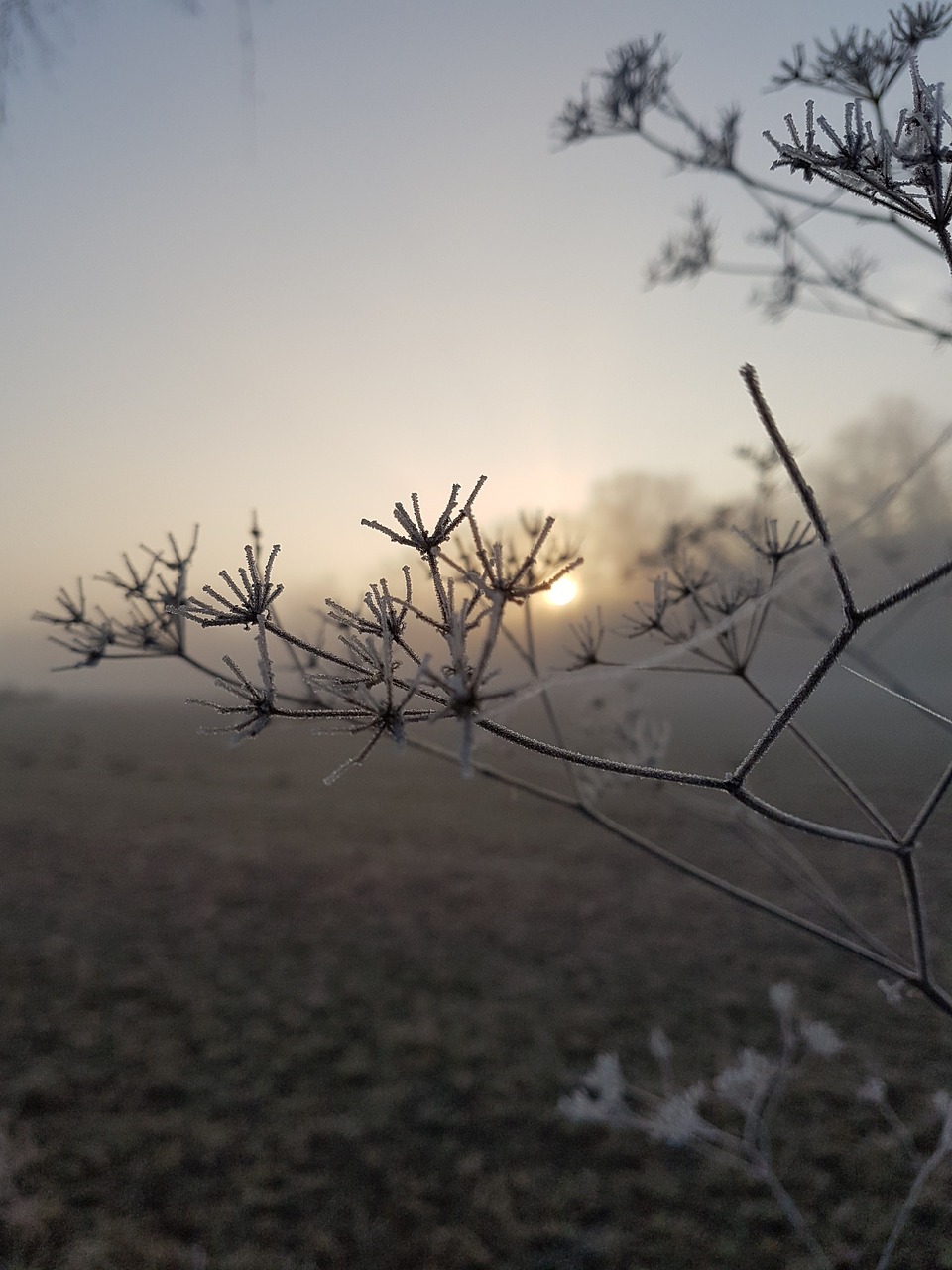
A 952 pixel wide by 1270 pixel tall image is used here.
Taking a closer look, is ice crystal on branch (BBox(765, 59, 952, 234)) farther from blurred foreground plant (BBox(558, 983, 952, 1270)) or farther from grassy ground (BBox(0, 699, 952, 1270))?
blurred foreground plant (BBox(558, 983, 952, 1270))

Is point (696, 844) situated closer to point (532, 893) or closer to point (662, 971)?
point (532, 893)

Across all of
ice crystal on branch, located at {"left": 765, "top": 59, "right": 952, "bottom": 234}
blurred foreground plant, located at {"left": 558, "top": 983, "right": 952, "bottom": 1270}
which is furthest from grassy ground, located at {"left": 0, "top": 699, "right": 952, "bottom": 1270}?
ice crystal on branch, located at {"left": 765, "top": 59, "right": 952, "bottom": 234}

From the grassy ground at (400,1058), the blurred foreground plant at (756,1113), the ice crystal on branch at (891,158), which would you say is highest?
the ice crystal on branch at (891,158)

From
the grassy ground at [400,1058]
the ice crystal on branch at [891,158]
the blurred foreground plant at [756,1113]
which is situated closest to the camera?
the ice crystal on branch at [891,158]

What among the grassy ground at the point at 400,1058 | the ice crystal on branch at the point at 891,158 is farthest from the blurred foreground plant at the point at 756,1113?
the ice crystal on branch at the point at 891,158

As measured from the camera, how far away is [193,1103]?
17.8 ft

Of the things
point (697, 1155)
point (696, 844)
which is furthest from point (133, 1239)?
point (696, 844)

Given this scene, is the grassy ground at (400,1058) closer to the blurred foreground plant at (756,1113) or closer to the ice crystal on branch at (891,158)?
the blurred foreground plant at (756,1113)

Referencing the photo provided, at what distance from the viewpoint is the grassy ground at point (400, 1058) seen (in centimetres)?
423

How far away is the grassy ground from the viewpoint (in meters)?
4.23

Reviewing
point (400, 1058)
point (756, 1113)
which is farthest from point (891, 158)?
point (400, 1058)

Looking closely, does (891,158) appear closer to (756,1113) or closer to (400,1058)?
(756,1113)

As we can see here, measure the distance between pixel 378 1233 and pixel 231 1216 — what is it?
2.88 feet

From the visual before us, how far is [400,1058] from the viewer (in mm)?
6078
